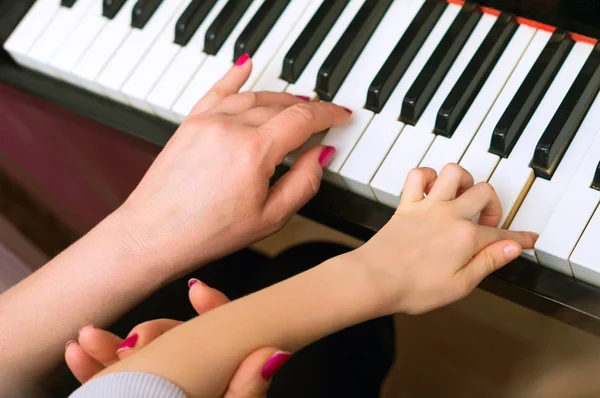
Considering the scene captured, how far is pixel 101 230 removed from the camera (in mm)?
938

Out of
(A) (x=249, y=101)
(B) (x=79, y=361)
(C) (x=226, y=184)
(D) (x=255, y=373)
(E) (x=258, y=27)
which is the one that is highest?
(E) (x=258, y=27)

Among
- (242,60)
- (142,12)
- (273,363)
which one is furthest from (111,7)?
(273,363)

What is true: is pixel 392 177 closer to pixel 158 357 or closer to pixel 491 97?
pixel 491 97

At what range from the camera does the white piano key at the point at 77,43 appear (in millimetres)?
1173

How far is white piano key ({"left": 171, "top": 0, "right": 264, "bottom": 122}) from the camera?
1068 mm

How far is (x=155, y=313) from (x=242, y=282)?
0.46 feet

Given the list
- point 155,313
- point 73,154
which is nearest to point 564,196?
point 155,313

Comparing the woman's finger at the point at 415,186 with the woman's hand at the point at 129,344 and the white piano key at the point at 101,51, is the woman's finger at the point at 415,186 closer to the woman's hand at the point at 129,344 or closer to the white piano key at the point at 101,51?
the woman's hand at the point at 129,344

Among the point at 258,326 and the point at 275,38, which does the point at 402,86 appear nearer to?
the point at 275,38

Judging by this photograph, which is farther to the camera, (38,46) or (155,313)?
(38,46)

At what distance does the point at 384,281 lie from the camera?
78 centimetres

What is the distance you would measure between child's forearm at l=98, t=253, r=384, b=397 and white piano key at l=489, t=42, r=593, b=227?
0.21m

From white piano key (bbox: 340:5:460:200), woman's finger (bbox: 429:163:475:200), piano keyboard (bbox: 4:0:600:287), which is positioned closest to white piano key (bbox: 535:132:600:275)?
piano keyboard (bbox: 4:0:600:287)

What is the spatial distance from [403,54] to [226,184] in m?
0.31
